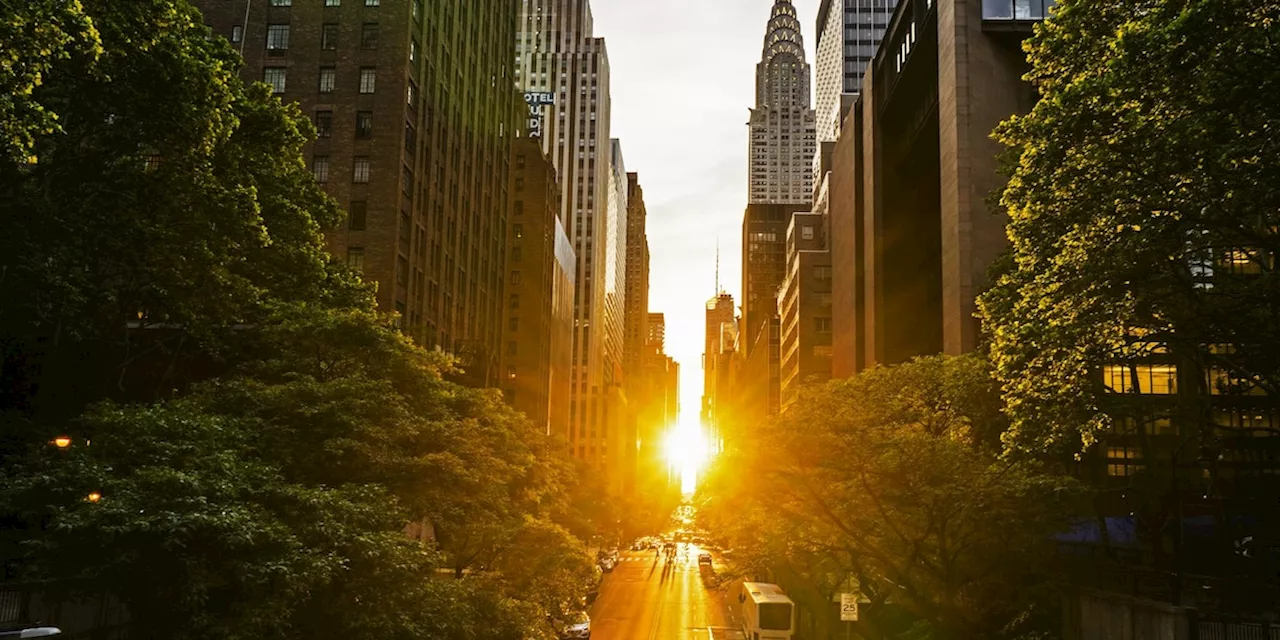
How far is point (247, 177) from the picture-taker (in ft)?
89.6

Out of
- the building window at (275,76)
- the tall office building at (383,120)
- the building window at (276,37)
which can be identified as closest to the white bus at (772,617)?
the tall office building at (383,120)

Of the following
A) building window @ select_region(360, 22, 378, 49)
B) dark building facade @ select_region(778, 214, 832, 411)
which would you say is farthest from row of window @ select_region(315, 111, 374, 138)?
dark building facade @ select_region(778, 214, 832, 411)

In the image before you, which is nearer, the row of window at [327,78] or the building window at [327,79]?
the row of window at [327,78]

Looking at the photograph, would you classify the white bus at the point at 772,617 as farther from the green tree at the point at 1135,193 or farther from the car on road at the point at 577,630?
the green tree at the point at 1135,193

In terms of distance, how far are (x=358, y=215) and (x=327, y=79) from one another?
10650 mm

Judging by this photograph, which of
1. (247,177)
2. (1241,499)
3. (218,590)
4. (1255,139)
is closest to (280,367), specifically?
(247,177)

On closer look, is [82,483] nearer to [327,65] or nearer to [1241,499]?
[1241,499]

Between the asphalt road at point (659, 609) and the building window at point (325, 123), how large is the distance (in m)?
37.8

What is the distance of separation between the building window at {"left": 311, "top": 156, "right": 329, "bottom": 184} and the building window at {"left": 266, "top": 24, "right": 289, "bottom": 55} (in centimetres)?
894

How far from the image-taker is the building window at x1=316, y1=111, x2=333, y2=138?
68000 mm

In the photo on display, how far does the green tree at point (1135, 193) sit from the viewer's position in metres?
16.1

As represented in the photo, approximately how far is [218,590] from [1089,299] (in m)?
17.7

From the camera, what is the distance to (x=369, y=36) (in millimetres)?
68938

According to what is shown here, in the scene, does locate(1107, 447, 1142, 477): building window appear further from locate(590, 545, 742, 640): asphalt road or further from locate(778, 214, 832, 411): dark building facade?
locate(778, 214, 832, 411): dark building facade
